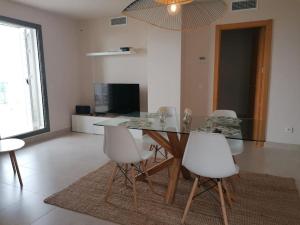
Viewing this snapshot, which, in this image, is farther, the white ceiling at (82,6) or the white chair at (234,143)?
the white ceiling at (82,6)

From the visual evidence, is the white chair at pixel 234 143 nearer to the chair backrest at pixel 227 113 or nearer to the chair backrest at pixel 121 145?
the chair backrest at pixel 227 113

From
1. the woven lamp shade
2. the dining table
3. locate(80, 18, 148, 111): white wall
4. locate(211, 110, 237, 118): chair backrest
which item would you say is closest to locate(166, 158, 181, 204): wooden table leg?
the dining table

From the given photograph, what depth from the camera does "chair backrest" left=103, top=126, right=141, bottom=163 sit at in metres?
2.15

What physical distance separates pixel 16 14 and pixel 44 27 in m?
0.61

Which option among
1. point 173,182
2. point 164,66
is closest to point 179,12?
point 173,182

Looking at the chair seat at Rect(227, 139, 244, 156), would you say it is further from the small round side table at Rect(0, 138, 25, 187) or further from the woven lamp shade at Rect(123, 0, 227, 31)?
the small round side table at Rect(0, 138, 25, 187)

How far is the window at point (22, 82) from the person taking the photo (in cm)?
433

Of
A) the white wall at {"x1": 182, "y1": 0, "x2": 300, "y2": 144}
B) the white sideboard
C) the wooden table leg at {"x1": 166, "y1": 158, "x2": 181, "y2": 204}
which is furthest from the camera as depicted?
the white sideboard

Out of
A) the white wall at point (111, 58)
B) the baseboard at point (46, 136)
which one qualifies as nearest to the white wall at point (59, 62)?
the baseboard at point (46, 136)

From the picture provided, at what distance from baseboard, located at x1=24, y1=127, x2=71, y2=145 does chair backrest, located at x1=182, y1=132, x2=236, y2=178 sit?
372 cm

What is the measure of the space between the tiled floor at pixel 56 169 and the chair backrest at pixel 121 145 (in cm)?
61

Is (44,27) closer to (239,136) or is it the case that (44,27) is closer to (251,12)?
(251,12)

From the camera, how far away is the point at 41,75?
15.5 ft

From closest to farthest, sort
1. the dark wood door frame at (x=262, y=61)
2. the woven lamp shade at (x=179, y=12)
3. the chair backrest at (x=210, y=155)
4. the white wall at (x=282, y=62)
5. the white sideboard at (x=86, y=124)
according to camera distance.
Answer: the chair backrest at (x=210, y=155) < the woven lamp shade at (x=179, y=12) < the white wall at (x=282, y=62) < the dark wood door frame at (x=262, y=61) < the white sideboard at (x=86, y=124)
